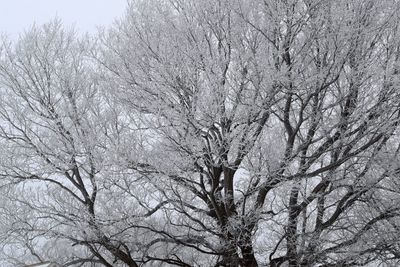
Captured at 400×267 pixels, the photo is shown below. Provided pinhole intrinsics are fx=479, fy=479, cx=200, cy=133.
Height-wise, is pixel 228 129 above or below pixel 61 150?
below

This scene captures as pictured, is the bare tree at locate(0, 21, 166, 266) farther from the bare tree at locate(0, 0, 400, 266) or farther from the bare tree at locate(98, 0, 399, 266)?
the bare tree at locate(98, 0, 399, 266)

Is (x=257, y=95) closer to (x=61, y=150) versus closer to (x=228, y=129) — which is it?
(x=228, y=129)

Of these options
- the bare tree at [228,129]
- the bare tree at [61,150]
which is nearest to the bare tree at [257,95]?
the bare tree at [228,129]

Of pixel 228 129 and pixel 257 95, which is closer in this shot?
pixel 228 129

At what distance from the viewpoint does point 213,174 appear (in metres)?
8.41

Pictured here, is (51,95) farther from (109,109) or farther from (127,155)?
(127,155)

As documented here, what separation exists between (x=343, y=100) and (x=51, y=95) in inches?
260

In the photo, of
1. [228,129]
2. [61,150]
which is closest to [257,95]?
[228,129]

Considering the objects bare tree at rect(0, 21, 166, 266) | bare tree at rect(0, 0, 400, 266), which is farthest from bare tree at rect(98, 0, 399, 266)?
bare tree at rect(0, 21, 166, 266)

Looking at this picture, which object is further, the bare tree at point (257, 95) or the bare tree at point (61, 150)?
the bare tree at point (61, 150)

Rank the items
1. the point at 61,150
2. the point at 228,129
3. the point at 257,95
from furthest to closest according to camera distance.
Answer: the point at 61,150, the point at 257,95, the point at 228,129

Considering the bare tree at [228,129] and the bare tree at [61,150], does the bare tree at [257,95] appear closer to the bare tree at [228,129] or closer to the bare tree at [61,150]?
the bare tree at [228,129]

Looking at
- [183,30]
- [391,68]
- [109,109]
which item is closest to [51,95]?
[109,109]

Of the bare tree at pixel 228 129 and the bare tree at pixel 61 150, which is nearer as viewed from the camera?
the bare tree at pixel 228 129
